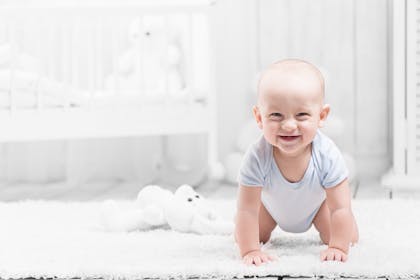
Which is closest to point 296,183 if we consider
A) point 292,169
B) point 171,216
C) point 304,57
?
point 292,169

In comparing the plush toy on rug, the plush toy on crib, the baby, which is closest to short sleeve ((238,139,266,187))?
the baby

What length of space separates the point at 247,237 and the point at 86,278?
11.6 inches

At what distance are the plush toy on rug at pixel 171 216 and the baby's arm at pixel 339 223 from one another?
353 millimetres

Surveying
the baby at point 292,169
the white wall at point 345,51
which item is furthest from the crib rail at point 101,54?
the baby at point 292,169

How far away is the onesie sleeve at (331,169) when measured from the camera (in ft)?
4.51

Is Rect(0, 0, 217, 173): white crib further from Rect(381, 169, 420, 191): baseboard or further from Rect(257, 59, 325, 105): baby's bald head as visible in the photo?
Rect(257, 59, 325, 105): baby's bald head

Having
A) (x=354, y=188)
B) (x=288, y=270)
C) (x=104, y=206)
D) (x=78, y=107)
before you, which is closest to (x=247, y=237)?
(x=288, y=270)

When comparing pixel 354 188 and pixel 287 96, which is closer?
pixel 287 96

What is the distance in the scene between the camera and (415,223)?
1791mm

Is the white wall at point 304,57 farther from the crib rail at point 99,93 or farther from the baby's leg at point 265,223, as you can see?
the baby's leg at point 265,223

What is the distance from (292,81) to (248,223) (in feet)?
0.89

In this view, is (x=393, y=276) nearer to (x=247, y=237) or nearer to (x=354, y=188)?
(x=247, y=237)

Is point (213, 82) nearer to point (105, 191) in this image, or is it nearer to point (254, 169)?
point (105, 191)

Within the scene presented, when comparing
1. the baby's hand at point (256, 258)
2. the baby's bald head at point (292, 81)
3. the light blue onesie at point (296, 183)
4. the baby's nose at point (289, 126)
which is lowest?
the baby's hand at point (256, 258)
